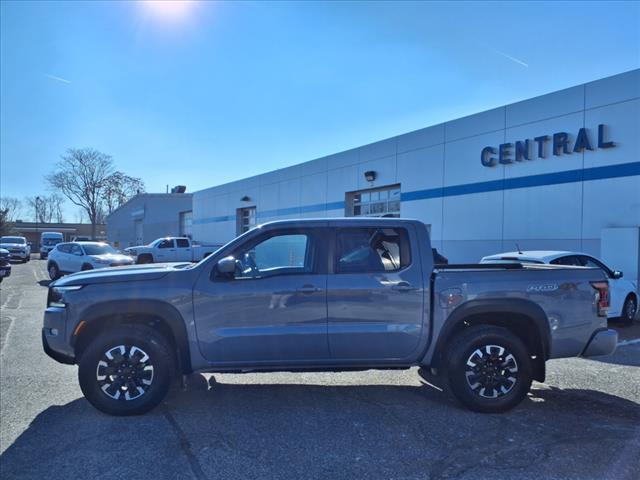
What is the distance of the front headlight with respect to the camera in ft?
15.4

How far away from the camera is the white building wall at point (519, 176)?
Answer: 12.8 m

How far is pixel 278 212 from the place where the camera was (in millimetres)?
29031

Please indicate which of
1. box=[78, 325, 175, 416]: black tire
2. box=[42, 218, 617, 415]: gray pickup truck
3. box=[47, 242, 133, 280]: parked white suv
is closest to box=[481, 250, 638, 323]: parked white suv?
box=[42, 218, 617, 415]: gray pickup truck

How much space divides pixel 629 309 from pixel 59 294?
990 cm

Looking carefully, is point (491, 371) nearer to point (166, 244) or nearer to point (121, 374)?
point (121, 374)

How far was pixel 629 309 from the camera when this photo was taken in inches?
376

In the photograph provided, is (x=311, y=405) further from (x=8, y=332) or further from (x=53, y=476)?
(x=8, y=332)

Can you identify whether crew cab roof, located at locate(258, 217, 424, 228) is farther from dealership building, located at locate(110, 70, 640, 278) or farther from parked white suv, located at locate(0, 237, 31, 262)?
parked white suv, located at locate(0, 237, 31, 262)

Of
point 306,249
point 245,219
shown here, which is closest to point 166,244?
point 245,219

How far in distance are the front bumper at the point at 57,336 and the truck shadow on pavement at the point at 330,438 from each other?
57cm

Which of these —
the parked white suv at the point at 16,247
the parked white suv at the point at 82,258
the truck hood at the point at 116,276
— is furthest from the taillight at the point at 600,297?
the parked white suv at the point at 16,247

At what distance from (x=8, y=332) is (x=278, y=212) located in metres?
20.7

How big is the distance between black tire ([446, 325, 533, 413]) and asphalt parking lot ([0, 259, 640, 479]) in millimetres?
160

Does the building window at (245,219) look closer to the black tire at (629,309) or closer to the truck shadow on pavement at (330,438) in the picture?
the black tire at (629,309)
